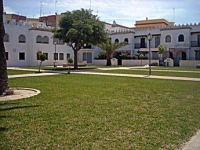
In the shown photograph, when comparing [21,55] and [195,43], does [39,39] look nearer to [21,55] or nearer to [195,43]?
[21,55]

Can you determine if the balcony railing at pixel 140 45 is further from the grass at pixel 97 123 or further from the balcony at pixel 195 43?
the grass at pixel 97 123

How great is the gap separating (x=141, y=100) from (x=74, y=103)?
2.70 meters

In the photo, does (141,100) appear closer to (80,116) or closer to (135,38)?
(80,116)

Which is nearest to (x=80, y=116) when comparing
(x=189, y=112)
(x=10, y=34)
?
(x=189, y=112)

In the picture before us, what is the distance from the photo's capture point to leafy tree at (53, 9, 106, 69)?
108 feet

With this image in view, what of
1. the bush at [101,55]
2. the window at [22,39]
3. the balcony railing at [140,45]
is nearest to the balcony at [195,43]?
the balcony railing at [140,45]

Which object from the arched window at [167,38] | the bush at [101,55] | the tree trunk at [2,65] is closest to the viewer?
the tree trunk at [2,65]

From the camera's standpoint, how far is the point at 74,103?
29.4 ft

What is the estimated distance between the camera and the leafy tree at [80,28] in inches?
1299

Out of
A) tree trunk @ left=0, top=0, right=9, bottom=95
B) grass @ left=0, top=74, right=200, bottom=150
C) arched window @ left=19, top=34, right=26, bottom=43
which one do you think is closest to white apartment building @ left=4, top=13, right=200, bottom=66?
arched window @ left=19, top=34, right=26, bottom=43

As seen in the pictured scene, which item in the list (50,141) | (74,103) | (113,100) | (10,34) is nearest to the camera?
(50,141)

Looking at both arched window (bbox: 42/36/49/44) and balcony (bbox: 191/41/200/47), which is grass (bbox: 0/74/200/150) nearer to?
arched window (bbox: 42/36/49/44)

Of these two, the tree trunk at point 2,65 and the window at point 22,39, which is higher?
the window at point 22,39

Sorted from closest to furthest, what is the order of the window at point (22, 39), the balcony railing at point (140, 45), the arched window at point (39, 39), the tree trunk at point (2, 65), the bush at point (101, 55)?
the tree trunk at point (2, 65) → the window at point (22, 39) → the arched window at point (39, 39) → the bush at point (101, 55) → the balcony railing at point (140, 45)
